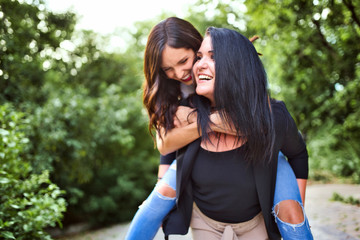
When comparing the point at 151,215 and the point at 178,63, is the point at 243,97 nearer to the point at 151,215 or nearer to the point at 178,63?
the point at 178,63

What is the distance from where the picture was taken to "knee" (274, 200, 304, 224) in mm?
1872

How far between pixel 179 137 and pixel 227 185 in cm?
41

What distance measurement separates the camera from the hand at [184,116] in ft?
6.77

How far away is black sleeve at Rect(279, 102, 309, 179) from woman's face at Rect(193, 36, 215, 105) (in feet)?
1.46

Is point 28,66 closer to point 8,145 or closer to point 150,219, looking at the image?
point 8,145

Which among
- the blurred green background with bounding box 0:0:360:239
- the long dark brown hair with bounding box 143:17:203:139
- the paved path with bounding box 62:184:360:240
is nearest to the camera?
the long dark brown hair with bounding box 143:17:203:139

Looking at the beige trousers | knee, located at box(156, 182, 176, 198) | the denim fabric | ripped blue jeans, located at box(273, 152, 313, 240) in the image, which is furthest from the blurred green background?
ripped blue jeans, located at box(273, 152, 313, 240)

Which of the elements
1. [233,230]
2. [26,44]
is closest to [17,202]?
[233,230]

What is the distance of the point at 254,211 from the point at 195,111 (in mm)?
697

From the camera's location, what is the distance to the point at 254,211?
1.99m

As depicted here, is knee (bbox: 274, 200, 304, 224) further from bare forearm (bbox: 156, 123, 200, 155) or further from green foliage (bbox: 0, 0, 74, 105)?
green foliage (bbox: 0, 0, 74, 105)

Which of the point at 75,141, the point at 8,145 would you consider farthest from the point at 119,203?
the point at 8,145

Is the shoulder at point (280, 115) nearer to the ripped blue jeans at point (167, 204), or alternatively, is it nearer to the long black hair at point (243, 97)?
the long black hair at point (243, 97)

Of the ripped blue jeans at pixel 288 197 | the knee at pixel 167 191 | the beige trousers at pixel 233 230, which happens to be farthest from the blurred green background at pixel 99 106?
the ripped blue jeans at pixel 288 197
